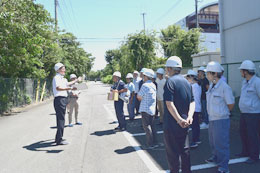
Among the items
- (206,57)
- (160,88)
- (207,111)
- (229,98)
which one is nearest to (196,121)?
(207,111)

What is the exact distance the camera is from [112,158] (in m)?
4.66

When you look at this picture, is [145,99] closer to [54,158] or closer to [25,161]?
[54,158]

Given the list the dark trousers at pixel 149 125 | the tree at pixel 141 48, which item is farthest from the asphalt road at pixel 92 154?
the tree at pixel 141 48

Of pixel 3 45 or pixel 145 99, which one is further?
pixel 3 45

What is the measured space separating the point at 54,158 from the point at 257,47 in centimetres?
832

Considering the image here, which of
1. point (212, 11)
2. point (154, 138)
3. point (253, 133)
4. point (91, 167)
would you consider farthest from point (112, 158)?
point (212, 11)

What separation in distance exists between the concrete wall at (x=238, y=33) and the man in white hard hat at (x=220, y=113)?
4.92 m

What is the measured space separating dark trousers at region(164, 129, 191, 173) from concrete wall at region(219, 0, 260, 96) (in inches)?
236

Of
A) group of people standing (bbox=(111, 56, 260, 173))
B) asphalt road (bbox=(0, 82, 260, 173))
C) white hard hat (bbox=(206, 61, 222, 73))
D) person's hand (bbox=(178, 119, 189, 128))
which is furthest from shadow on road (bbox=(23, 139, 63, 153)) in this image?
white hard hat (bbox=(206, 61, 222, 73))

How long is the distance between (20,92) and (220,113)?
14.0 metres

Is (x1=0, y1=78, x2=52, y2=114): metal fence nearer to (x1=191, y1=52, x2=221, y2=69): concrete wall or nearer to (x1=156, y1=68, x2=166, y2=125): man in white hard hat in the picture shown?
(x1=156, y1=68, x2=166, y2=125): man in white hard hat

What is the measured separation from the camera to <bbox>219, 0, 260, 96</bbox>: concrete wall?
328 inches

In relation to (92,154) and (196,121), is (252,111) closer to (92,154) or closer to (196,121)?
(196,121)

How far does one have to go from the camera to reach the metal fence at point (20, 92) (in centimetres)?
1195
